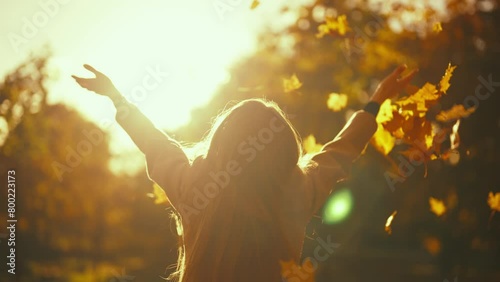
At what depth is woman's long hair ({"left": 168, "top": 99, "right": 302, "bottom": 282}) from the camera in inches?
88.7

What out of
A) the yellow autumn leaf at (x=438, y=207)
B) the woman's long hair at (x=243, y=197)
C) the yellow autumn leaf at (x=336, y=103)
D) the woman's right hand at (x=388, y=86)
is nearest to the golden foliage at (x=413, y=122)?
the woman's right hand at (x=388, y=86)

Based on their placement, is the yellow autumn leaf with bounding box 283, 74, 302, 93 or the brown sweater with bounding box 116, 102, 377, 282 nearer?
the brown sweater with bounding box 116, 102, 377, 282

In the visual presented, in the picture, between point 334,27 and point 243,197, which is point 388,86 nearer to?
point 243,197

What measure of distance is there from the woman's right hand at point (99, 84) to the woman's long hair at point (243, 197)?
0.62 meters

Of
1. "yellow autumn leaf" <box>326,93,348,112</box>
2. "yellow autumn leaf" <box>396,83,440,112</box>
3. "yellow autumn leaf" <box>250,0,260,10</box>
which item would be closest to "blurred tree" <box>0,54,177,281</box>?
"yellow autumn leaf" <box>326,93,348,112</box>

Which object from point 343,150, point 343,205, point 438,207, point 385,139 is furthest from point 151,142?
point 343,205

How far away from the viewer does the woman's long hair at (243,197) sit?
2.25 meters

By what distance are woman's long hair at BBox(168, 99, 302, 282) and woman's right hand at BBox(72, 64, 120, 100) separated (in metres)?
0.62

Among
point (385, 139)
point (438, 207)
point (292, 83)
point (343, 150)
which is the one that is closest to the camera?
point (343, 150)

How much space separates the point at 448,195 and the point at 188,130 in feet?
37.7

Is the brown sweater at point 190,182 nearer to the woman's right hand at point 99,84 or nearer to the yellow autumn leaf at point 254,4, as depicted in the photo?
the woman's right hand at point 99,84

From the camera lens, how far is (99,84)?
2559mm

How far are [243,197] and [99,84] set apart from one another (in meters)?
0.91

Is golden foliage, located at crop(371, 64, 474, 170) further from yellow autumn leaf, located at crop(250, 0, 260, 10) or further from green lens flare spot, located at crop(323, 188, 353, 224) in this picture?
green lens flare spot, located at crop(323, 188, 353, 224)
